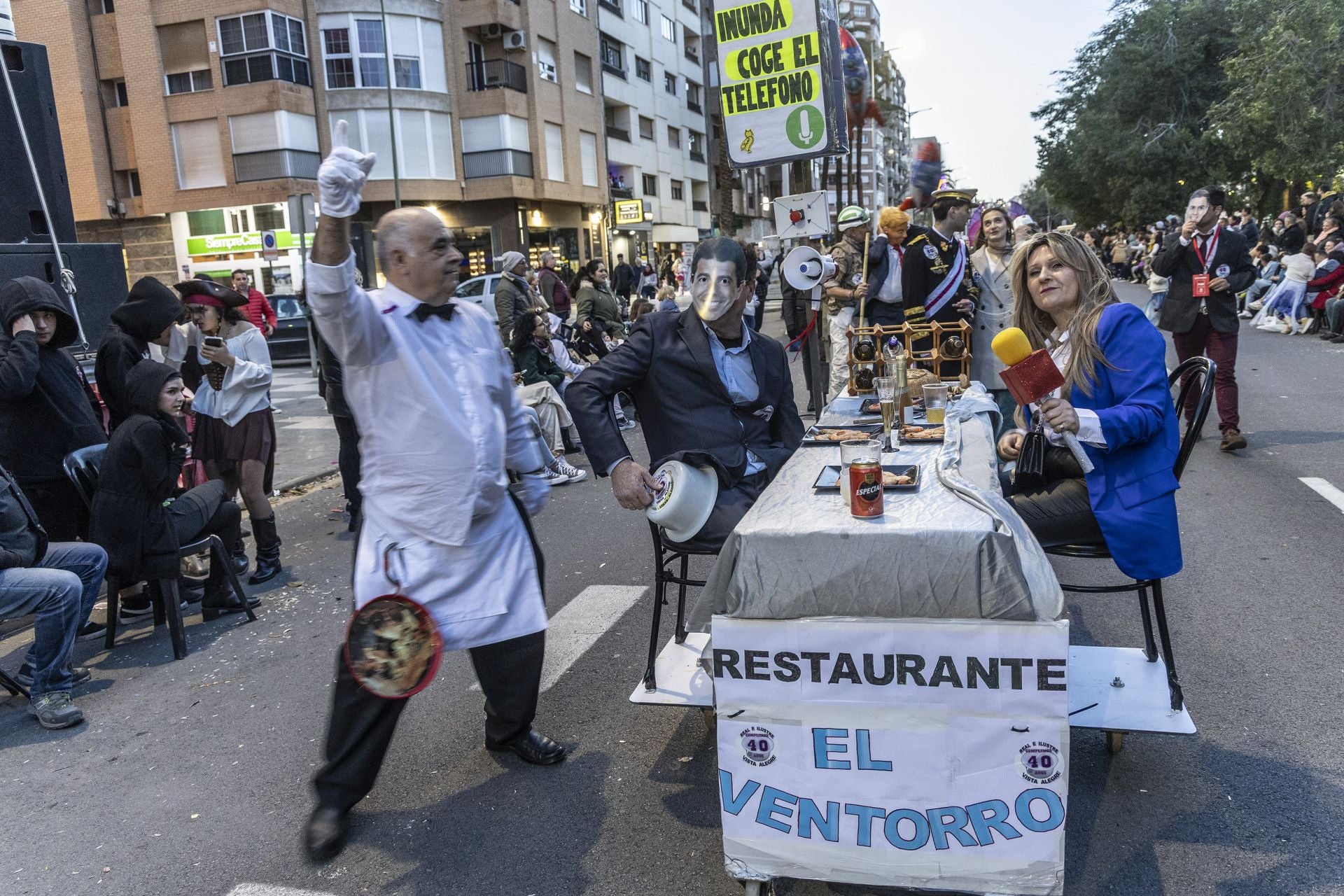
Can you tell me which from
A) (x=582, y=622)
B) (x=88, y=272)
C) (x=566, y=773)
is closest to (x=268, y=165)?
(x=88, y=272)

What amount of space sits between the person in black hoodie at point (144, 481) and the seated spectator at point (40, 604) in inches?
14.5

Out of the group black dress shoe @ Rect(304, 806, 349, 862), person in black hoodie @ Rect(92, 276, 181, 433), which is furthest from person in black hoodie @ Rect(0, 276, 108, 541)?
black dress shoe @ Rect(304, 806, 349, 862)

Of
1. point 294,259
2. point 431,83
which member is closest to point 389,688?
point 294,259

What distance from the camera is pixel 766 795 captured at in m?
2.54

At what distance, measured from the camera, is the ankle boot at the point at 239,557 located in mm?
5781

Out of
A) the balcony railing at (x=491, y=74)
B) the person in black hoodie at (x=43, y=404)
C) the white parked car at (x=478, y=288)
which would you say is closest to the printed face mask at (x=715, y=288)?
the person in black hoodie at (x=43, y=404)

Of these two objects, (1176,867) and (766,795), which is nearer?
(766,795)

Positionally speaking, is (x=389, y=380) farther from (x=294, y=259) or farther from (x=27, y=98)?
(x=294, y=259)

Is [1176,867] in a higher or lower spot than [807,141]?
lower

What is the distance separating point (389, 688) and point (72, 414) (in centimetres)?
356

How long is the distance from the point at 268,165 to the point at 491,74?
8202 millimetres

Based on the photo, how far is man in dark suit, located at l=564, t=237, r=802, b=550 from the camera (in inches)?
139

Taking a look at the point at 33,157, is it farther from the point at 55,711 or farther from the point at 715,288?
the point at 715,288

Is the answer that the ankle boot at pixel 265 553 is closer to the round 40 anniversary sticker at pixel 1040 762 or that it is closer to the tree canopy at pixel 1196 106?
the round 40 anniversary sticker at pixel 1040 762
